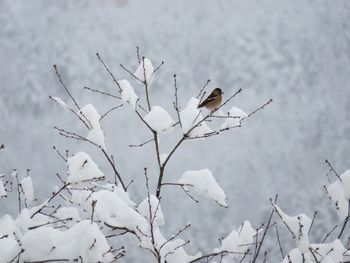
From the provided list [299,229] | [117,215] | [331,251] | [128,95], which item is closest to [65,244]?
[117,215]

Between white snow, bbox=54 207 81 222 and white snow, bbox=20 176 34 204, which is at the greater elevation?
white snow, bbox=20 176 34 204

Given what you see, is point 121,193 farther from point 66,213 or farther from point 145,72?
point 145,72

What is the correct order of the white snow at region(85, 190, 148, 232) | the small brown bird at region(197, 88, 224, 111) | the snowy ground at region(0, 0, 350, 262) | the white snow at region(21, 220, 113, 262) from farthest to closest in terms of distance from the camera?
the snowy ground at region(0, 0, 350, 262), the small brown bird at region(197, 88, 224, 111), the white snow at region(85, 190, 148, 232), the white snow at region(21, 220, 113, 262)

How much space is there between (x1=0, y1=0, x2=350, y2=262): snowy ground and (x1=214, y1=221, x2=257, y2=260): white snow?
24.6 feet

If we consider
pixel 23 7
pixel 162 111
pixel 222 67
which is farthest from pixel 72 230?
pixel 23 7

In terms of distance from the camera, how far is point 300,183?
1051 centimetres

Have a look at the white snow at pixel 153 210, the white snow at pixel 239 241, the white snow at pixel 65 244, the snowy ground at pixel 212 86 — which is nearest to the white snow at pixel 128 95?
the white snow at pixel 153 210

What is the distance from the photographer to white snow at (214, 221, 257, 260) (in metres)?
2.51

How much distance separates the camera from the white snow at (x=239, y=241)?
2.51 m

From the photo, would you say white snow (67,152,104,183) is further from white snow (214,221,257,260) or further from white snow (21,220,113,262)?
white snow (214,221,257,260)

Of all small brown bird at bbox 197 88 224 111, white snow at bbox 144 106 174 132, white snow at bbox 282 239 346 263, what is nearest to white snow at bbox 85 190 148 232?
white snow at bbox 144 106 174 132

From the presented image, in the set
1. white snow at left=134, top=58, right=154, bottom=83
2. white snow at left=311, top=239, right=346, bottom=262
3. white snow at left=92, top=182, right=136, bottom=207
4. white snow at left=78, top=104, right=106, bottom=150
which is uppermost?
white snow at left=134, top=58, right=154, bottom=83

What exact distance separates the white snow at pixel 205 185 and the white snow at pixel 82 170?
0.51 metres

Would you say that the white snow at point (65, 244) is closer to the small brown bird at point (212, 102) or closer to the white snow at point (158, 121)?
the white snow at point (158, 121)
